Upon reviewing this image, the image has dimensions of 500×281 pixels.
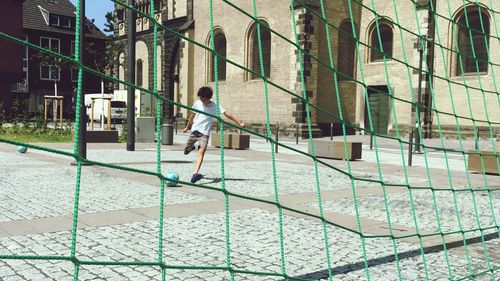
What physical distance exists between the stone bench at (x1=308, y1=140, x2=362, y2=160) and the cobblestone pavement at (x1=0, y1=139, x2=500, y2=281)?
4.52 m

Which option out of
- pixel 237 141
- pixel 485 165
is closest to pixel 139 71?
pixel 237 141

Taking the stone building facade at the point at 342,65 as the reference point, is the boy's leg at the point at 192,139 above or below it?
below

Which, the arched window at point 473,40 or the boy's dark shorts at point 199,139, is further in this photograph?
the arched window at point 473,40

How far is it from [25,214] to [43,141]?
11.5 metres

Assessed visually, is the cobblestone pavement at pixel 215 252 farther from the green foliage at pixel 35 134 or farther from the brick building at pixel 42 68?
the brick building at pixel 42 68

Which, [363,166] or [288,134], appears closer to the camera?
[363,166]

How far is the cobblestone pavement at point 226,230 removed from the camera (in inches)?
146

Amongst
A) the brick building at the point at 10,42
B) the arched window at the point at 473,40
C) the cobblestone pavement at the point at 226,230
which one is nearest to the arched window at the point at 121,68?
the brick building at the point at 10,42

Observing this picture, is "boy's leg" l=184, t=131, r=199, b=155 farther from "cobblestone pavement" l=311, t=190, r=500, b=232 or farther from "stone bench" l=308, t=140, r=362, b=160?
"stone bench" l=308, t=140, r=362, b=160

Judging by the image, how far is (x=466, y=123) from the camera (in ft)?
71.1

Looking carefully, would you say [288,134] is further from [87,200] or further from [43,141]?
[87,200]

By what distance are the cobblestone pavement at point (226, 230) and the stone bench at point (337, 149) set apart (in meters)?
4.52

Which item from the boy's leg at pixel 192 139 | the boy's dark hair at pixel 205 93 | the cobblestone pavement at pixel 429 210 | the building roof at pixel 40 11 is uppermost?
the building roof at pixel 40 11

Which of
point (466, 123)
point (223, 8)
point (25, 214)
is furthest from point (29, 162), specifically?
point (223, 8)
